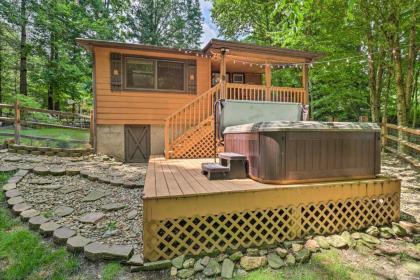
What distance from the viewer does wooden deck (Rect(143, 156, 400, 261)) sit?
2871mm

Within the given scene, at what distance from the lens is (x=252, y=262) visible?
288cm

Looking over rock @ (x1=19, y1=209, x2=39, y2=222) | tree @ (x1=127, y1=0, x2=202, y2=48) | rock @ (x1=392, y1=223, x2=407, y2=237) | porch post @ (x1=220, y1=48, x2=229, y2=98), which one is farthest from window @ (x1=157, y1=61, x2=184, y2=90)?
tree @ (x1=127, y1=0, x2=202, y2=48)

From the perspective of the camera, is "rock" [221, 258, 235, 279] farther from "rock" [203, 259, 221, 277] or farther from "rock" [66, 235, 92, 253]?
"rock" [66, 235, 92, 253]

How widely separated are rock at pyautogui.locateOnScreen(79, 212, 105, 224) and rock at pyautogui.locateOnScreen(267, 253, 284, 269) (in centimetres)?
259

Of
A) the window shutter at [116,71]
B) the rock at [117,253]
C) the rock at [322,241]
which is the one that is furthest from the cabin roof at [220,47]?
the rock at [117,253]

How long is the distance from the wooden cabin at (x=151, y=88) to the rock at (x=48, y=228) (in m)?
4.76

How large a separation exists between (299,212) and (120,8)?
20628mm

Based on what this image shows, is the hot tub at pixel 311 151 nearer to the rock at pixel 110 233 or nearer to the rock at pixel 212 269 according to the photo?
the rock at pixel 212 269

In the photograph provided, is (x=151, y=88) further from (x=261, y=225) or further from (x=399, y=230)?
(x=399, y=230)

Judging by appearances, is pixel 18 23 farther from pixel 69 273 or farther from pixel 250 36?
pixel 69 273

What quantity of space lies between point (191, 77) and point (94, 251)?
7119mm

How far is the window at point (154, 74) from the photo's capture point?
27.6ft

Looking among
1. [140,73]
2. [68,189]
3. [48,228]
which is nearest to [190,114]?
[140,73]

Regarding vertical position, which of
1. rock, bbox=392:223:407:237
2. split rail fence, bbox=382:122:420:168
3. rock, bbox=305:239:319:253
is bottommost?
rock, bbox=305:239:319:253
